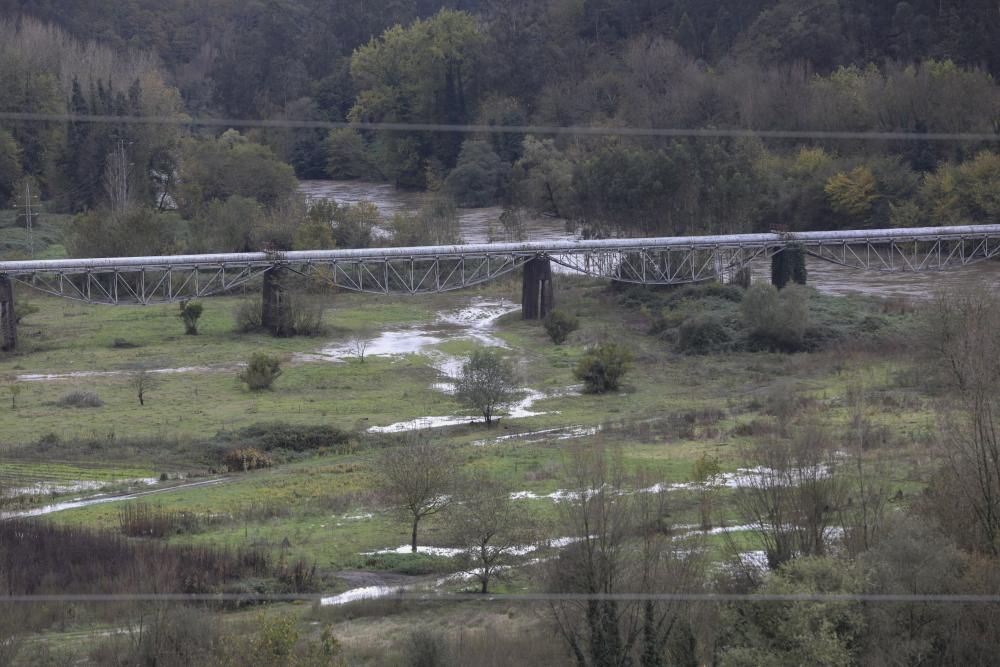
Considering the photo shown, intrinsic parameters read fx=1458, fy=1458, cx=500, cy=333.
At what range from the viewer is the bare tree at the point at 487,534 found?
897 inches

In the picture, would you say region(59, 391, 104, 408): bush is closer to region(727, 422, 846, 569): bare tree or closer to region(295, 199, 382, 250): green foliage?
region(727, 422, 846, 569): bare tree

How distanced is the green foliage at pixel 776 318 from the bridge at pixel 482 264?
6.02 metres

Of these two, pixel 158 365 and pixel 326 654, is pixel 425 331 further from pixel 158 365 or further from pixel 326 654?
pixel 326 654

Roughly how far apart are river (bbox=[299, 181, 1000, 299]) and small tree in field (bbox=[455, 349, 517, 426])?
67.3 feet

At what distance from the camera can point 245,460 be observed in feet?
105

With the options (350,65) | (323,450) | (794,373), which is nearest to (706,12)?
(350,65)

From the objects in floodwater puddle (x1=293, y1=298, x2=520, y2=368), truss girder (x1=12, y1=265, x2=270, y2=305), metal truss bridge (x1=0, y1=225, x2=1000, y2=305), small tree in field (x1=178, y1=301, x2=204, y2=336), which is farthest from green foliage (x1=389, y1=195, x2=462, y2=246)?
small tree in field (x1=178, y1=301, x2=204, y2=336)

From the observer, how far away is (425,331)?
4916 centimetres

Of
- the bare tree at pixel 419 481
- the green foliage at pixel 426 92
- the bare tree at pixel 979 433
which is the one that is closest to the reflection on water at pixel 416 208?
the green foliage at pixel 426 92

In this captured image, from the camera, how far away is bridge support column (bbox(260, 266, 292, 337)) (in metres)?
47.7

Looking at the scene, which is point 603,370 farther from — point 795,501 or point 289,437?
point 795,501

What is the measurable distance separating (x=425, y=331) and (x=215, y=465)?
17.9m

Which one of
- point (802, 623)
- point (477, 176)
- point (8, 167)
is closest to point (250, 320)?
point (802, 623)

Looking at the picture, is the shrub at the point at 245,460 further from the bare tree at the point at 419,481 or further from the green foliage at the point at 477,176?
the green foliage at the point at 477,176
